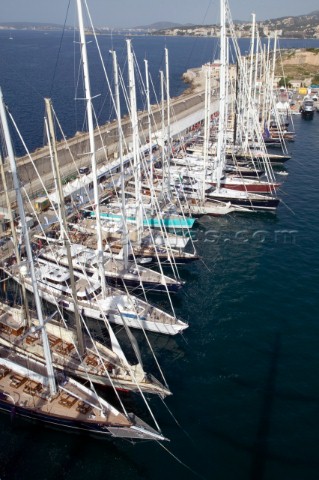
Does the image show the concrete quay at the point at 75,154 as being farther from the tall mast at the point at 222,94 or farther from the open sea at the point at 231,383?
the open sea at the point at 231,383

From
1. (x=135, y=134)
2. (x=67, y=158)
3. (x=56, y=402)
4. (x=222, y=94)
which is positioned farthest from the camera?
(x=67, y=158)

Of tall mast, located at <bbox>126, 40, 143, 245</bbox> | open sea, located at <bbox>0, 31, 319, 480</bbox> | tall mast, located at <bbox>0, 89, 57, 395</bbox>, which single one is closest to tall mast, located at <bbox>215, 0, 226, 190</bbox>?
open sea, located at <bbox>0, 31, 319, 480</bbox>

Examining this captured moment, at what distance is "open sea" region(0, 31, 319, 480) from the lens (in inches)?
925

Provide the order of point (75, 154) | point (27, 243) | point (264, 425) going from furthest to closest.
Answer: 1. point (75, 154)
2. point (264, 425)
3. point (27, 243)

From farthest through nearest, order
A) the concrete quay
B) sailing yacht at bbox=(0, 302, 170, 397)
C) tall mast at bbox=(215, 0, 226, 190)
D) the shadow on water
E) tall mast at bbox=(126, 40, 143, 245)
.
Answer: the concrete quay < tall mast at bbox=(215, 0, 226, 190) < tall mast at bbox=(126, 40, 143, 245) < sailing yacht at bbox=(0, 302, 170, 397) < the shadow on water

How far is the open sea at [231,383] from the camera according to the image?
77.0 ft

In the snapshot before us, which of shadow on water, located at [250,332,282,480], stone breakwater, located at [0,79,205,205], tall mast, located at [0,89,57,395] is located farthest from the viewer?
stone breakwater, located at [0,79,205,205]

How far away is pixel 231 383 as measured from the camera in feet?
94.6

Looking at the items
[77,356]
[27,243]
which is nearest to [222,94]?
[77,356]

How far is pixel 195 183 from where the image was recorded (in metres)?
57.9

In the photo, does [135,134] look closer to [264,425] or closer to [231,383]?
[231,383]

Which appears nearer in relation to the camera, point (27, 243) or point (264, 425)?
point (27, 243)

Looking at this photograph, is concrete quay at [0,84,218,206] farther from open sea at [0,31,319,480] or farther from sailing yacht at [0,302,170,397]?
open sea at [0,31,319,480]

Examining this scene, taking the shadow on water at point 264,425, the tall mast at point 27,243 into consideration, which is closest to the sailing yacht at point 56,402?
the tall mast at point 27,243
